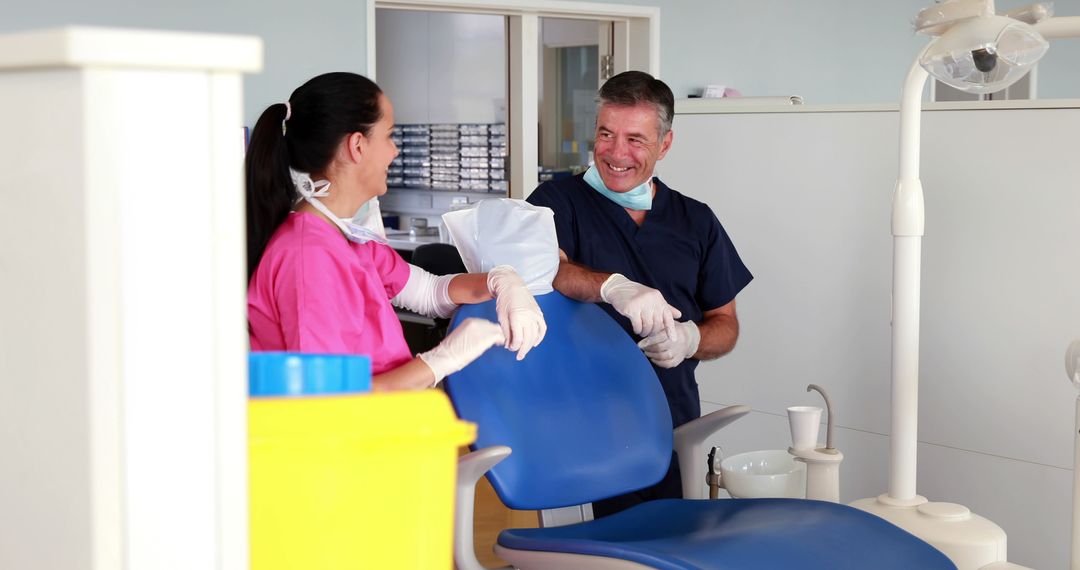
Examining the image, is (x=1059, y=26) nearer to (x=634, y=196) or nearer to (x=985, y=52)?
(x=985, y=52)

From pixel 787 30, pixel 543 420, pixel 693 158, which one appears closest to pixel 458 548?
pixel 543 420

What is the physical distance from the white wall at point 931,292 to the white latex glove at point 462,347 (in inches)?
65.9

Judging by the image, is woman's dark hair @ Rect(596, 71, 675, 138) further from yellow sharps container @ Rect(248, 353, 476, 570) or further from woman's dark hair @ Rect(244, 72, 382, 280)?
yellow sharps container @ Rect(248, 353, 476, 570)

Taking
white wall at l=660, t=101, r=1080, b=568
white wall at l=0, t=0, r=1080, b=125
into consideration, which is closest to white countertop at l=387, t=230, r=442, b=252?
white wall at l=0, t=0, r=1080, b=125

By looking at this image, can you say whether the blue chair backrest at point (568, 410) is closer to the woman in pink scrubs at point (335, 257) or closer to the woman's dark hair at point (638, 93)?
the woman in pink scrubs at point (335, 257)

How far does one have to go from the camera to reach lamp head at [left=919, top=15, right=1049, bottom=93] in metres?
1.68

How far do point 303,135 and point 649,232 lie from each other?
0.84 m

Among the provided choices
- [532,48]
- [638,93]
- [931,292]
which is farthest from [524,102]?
[638,93]

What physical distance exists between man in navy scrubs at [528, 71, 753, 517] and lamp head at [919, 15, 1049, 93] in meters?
0.66

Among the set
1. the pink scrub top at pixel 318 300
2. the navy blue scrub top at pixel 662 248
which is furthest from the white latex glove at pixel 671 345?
the pink scrub top at pixel 318 300

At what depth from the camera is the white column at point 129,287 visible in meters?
0.46

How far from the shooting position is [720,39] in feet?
18.6

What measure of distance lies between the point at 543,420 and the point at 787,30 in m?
4.55

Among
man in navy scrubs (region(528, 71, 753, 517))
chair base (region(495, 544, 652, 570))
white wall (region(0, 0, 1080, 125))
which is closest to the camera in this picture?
chair base (region(495, 544, 652, 570))
